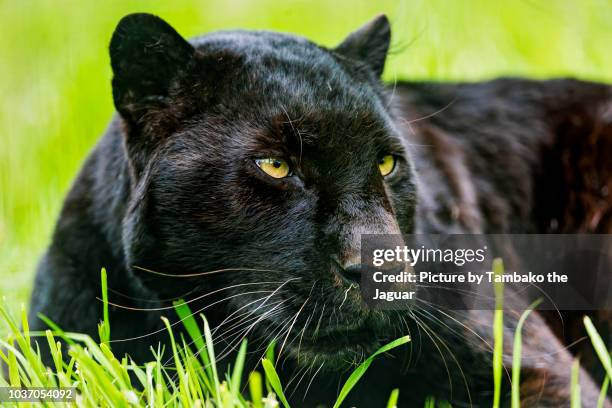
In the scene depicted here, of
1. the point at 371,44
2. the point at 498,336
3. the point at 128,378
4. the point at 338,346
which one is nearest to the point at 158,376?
the point at 128,378

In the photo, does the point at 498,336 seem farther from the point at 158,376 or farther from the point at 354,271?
the point at 158,376

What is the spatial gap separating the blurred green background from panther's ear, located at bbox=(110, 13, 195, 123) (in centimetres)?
89

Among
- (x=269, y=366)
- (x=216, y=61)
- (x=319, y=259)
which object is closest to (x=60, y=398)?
(x=269, y=366)

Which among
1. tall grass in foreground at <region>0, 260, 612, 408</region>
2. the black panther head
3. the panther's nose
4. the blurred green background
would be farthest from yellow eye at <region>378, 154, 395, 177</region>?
the blurred green background

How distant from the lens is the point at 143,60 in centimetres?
236

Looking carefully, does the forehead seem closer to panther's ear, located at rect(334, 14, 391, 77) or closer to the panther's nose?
panther's ear, located at rect(334, 14, 391, 77)

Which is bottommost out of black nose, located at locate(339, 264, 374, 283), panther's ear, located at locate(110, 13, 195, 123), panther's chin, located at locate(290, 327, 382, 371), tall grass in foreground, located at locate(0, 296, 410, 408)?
tall grass in foreground, located at locate(0, 296, 410, 408)

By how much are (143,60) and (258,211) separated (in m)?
0.57

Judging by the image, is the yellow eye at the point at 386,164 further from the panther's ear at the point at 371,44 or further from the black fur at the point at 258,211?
the panther's ear at the point at 371,44

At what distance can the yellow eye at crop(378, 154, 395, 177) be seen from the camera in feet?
8.07

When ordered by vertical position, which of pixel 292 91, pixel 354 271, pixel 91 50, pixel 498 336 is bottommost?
pixel 498 336

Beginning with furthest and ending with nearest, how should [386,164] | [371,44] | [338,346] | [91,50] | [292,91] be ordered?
[91,50] → [371,44] → [386,164] → [292,91] → [338,346]

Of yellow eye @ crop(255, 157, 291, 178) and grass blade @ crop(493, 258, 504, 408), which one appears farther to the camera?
yellow eye @ crop(255, 157, 291, 178)

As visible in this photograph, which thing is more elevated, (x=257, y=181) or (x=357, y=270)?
(x=257, y=181)
